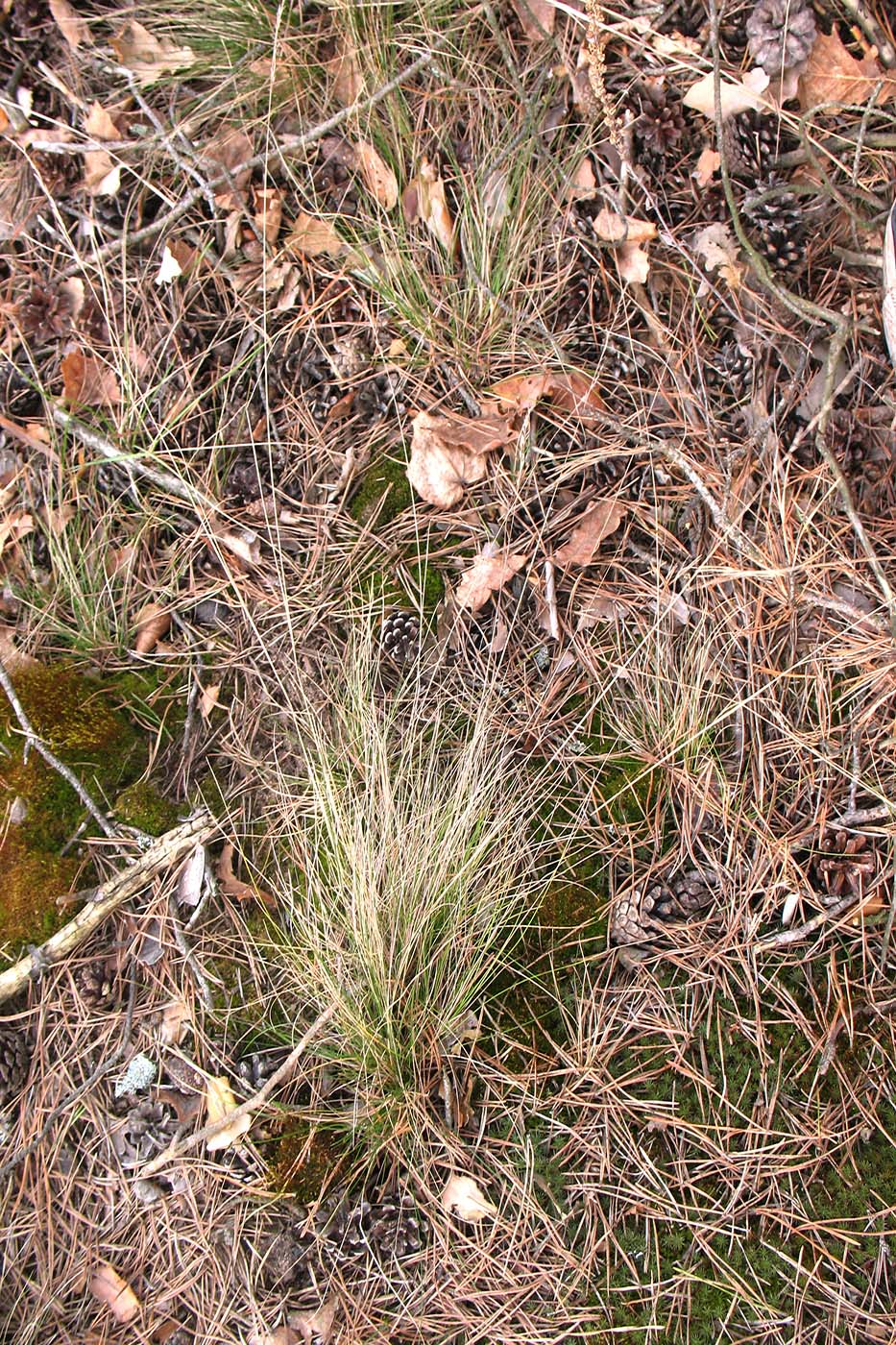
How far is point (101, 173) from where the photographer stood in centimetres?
215

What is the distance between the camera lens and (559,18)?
2008mm

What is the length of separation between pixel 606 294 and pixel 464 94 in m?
0.58

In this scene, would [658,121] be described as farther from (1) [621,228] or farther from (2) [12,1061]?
(2) [12,1061]

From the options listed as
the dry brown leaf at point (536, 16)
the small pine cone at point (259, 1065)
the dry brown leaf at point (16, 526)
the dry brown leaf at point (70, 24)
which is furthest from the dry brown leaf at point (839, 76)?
the small pine cone at point (259, 1065)

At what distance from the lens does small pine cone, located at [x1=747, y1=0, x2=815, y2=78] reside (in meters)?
1.88

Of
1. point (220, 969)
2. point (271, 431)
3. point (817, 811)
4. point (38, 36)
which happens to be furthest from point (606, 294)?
point (220, 969)

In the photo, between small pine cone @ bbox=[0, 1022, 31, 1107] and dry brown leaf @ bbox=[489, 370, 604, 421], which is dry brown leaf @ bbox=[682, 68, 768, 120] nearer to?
dry brown leaf @ bbox=[489, 370, 604, 421]

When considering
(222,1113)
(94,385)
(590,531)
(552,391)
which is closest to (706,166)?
(552,391)

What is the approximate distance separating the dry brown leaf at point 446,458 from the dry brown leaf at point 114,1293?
1786 millimetres

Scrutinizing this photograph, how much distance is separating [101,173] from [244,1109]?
7.22 ft

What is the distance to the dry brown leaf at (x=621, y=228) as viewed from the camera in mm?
1961

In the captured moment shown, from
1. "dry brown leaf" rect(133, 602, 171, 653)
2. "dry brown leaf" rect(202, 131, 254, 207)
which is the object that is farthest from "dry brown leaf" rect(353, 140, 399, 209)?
"dry brown leaf" rect(133, 602, 171, 653)

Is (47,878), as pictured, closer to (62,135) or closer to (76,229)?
(76,229)

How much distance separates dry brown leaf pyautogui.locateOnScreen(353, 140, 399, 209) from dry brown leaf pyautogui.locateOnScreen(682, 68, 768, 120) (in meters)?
0.69
